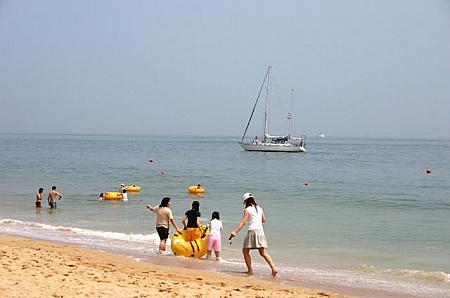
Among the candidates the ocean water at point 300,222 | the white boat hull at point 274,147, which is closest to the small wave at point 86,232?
the ocean water at point 300,222

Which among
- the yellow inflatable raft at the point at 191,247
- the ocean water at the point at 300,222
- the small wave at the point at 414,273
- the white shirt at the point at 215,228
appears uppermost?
the white shirt at the point at 215,228

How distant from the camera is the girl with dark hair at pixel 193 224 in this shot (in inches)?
516

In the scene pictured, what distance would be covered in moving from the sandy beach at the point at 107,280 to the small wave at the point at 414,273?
3.61 meters

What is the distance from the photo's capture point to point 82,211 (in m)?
23.8

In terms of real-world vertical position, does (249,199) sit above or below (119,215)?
above

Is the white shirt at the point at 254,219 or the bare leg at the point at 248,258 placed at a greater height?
the white shirt at the point at 254,219

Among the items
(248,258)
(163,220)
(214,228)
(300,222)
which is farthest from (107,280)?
(300,222)

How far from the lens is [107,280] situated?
873cm

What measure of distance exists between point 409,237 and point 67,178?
29.8 m

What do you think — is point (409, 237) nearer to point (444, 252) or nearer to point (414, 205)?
point (444, 252)

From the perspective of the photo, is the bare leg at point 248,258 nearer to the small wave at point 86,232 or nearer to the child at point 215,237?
the child at point 215,237

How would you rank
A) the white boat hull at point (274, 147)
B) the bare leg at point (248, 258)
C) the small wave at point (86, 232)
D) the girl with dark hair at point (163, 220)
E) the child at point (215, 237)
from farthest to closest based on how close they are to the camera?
the white boat hull at point (274, 147), the small wave at point (86, 232), the girl with dark hair at point (163, 220), the child at point (215, 237), the bare leg at point (248, 258)

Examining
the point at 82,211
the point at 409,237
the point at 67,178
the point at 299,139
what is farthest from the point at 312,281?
the point at 299,139

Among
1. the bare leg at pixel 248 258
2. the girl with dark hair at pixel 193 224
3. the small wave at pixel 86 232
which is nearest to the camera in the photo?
the bare leg at pixel 248 258
